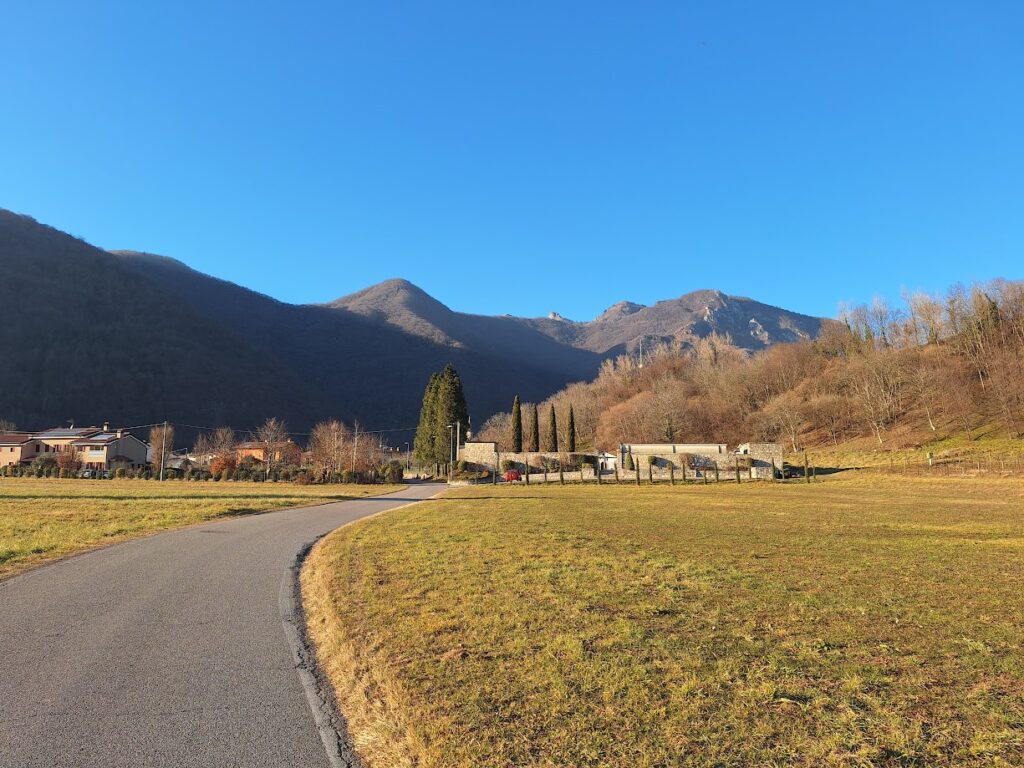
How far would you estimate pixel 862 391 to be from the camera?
3337 inches

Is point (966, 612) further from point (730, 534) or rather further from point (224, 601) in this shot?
point (224, 601)

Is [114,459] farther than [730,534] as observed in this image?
Yes

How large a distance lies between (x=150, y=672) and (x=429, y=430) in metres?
73.4

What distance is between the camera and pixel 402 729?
4.30 meters

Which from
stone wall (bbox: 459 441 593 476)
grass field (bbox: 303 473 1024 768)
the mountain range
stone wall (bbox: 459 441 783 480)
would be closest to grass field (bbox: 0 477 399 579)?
grass field (bbox: 303 473 1024 768)

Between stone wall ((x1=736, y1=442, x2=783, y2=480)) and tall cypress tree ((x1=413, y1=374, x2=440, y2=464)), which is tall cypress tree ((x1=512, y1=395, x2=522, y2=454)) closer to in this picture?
tall cypress tree ((x1=413, y1=374, x2=440, y2=464))

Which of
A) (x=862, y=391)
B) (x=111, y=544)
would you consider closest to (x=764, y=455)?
(x=862, y=391)

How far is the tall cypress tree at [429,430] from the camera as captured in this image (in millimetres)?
Result: 77006

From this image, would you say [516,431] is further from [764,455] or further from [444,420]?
[764,455]

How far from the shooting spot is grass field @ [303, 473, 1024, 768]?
13.0 ft

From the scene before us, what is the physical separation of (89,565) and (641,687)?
38.0ft

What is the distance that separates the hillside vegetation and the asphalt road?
7390 cm

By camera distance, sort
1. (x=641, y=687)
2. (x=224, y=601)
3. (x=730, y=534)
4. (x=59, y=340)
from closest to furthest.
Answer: (x=641, y=687) → (x=224, y=601) → (x=730, y=534) → (x=59, y=340)

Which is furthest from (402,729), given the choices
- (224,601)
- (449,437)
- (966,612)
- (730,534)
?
(449,437)
